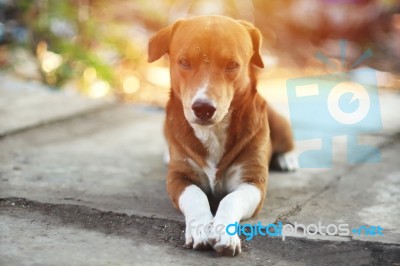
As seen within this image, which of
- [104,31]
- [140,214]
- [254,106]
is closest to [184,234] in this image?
[140,214]

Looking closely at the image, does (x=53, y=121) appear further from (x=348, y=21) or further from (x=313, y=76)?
(x=348, y=21)

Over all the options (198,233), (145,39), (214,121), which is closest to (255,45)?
(214,121)

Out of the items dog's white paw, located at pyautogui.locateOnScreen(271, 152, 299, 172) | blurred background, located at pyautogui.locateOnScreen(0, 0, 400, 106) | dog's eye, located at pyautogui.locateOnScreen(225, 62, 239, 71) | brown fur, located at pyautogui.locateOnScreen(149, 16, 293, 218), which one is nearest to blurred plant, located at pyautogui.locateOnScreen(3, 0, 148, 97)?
blurred background, located at pyautogui.locateOnScreen(0, 0, 400, 106)

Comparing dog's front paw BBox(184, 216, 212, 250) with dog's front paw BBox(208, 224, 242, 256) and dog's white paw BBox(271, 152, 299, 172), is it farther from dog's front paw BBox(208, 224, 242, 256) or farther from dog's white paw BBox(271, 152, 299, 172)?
dog's white paw BBox(271, 152, 299, 172)

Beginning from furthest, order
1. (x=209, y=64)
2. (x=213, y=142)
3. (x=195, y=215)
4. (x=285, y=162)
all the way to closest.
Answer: (x=285, y=162) → (x=213, y=142) → (x=209, y=64) → (x=195, y=215)

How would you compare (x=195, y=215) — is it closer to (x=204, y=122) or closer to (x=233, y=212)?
(x=233, y=212)

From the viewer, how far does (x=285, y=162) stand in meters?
4.20

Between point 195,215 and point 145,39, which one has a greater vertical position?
point 145,39

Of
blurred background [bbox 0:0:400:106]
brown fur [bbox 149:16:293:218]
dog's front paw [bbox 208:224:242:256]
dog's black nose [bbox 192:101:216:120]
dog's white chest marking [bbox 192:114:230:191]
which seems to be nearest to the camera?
dog's front paw [bbox 208:224:242:256]

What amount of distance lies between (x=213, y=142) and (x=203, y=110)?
0.44 m

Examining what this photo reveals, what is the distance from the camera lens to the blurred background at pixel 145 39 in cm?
671

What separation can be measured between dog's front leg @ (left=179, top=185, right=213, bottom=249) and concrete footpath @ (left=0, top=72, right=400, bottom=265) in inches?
2.0

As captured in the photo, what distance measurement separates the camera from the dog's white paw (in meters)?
4.20

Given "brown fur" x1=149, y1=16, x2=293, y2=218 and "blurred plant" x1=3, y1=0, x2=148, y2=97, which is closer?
"brown fur" x1=149, y1=16, x2=293, y2=218
